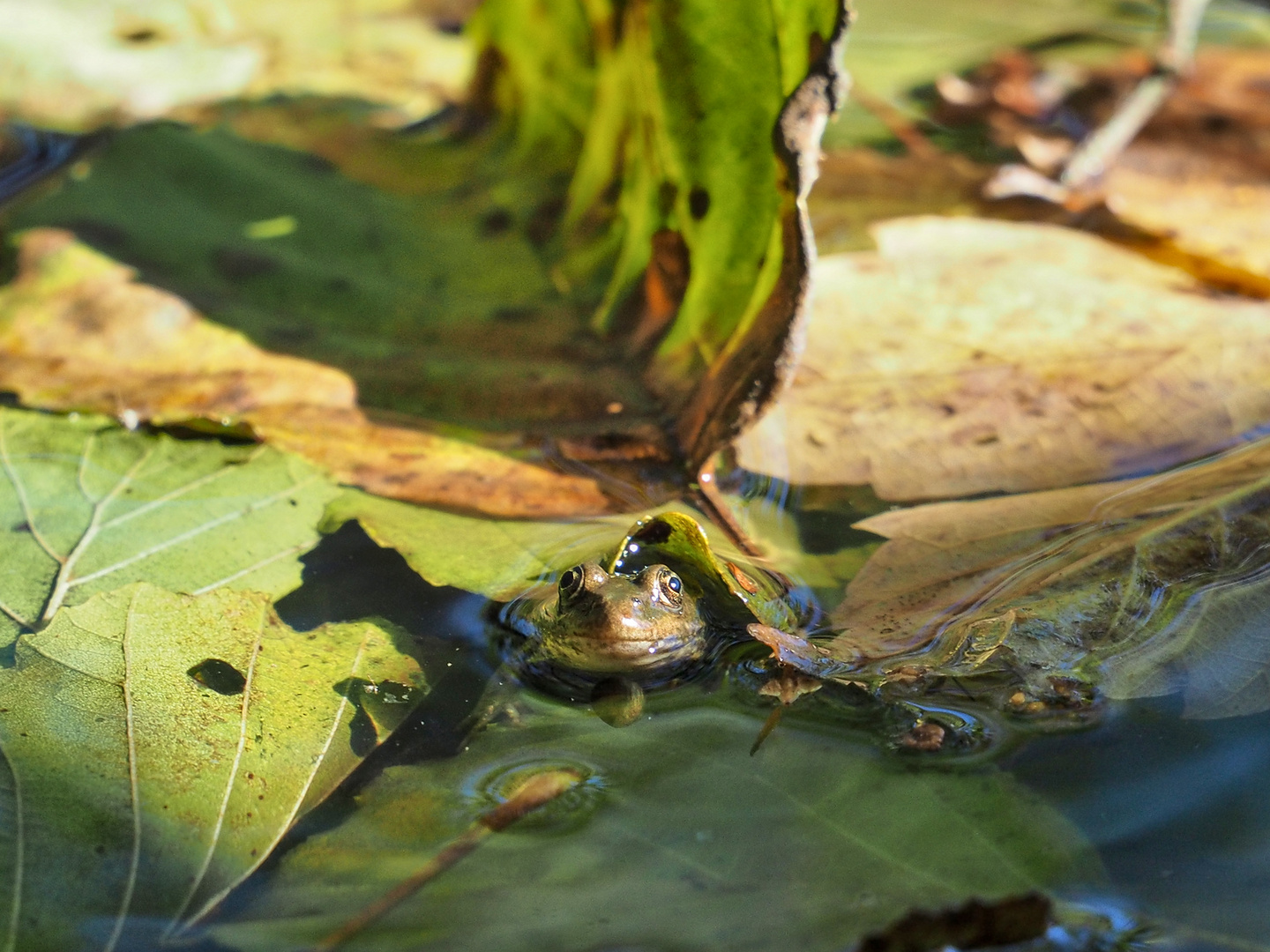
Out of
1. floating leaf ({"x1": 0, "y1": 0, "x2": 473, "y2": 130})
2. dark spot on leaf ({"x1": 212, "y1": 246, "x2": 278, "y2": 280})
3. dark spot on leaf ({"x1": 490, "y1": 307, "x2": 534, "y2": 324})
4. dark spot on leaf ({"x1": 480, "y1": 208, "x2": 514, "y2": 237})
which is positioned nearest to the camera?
dark spot on leaf ({"x1": 490, "y1": 307, "x2": 534, "y2": 324})

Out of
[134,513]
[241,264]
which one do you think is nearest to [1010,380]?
[134,513]

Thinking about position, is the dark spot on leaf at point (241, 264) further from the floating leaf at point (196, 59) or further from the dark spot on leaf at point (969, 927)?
the dark spot on leaf at point (969, 927)

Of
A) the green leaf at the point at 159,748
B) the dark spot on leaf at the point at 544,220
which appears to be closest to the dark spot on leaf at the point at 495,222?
the dark spot on leaf at the point at 544,220

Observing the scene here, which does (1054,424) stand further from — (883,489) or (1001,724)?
(1001,724)

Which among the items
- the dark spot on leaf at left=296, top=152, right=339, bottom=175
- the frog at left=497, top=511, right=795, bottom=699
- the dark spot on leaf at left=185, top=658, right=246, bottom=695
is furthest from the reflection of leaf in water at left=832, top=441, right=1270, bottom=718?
the dark spot on leaf at left=296, top=152, right=339, bottom=175

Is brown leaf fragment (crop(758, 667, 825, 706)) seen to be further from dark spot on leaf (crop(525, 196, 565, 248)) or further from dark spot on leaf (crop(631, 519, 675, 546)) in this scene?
dark spot on leaf (crop(525, 196, 565, 248))

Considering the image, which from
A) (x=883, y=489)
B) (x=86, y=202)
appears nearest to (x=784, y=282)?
(x=883, y=489)
